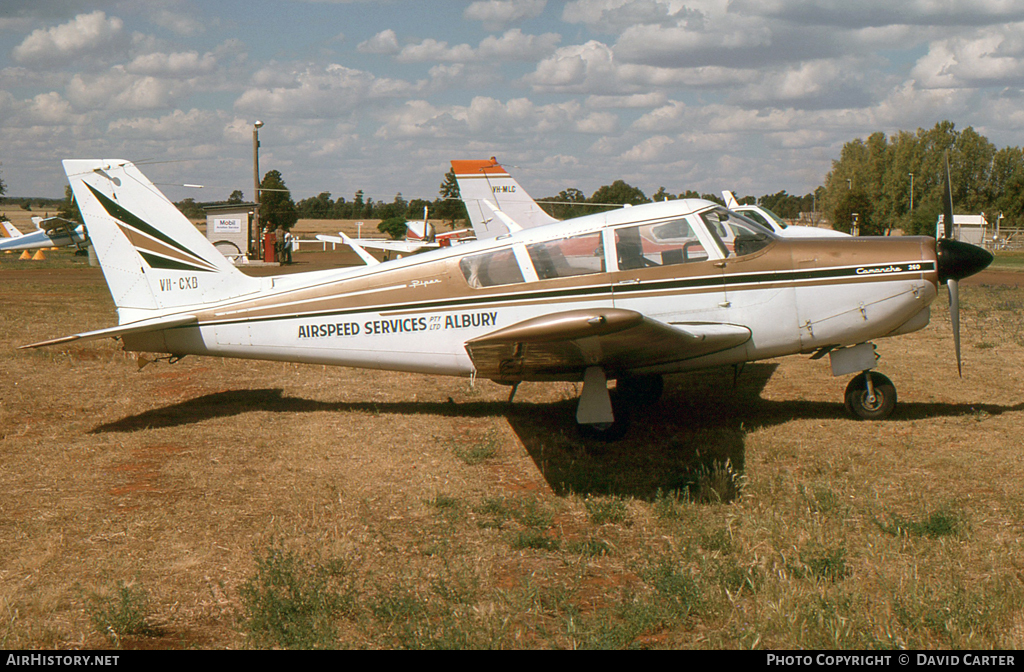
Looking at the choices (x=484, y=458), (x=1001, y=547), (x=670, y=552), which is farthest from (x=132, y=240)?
(x=1001, y=547)

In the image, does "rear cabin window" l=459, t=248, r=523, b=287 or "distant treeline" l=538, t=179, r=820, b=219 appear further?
"distant treeline" l=538, t=179, r=820, b=219

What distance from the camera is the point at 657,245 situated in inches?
292

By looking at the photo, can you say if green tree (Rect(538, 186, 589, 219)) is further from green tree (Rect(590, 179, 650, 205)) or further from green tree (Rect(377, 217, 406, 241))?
green tree (Rect(377, 217, 406, 241))

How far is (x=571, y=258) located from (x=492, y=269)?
32.6 inches

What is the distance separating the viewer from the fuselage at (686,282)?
7.35 metres

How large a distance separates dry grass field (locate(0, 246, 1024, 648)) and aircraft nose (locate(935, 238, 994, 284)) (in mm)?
1570

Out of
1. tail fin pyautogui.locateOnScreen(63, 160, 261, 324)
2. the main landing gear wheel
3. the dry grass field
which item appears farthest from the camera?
tail fin pyautogui.locateOnScreen(63, 160, 261, 324)

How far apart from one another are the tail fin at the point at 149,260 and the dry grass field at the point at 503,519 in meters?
1.36

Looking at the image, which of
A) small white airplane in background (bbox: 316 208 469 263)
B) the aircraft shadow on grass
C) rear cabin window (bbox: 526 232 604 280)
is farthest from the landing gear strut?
small white airplane in background (bbox: 316 208 469 263)

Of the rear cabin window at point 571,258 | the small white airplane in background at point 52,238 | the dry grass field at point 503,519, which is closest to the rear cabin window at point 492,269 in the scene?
the rear cabin window at point 571,258

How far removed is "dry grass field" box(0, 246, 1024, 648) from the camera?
396 centimetres

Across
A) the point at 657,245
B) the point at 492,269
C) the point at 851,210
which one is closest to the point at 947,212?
the point at 657,245

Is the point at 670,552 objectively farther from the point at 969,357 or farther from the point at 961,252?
the point at 969,357

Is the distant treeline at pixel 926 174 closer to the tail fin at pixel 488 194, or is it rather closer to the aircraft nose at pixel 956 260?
the tail fin at pixel 488 194
